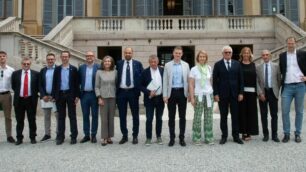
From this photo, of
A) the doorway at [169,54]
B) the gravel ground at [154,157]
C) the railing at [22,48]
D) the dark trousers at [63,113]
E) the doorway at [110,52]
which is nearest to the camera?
the gravel ground at [154,157]

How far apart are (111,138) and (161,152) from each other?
1.64 m

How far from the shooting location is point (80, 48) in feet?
64.9

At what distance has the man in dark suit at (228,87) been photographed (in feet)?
25.0

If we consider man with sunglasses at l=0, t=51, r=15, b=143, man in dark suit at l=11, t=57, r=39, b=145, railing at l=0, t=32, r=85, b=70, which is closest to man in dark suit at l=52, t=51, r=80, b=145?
man in dark suit at l=11, t=57, r=39, b=145

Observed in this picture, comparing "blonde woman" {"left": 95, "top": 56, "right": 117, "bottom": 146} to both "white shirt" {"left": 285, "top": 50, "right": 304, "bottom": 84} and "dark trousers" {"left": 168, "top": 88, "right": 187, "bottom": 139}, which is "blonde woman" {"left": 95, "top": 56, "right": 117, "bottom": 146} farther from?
"white shirt" {"left": 285, "top": 50, "right": 304, "bottom": 84}

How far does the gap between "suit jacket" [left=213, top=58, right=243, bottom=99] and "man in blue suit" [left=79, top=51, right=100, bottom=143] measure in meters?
2.23

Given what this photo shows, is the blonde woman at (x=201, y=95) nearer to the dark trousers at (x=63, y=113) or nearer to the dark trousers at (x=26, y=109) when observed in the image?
the dark trousers at (x=63, y=113)

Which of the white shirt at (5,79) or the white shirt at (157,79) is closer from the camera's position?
the white shirt at (157,79)

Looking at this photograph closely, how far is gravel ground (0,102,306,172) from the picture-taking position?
589cm

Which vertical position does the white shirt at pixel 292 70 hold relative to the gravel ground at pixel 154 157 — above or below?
above

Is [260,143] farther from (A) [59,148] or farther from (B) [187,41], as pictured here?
(B) [187,41]

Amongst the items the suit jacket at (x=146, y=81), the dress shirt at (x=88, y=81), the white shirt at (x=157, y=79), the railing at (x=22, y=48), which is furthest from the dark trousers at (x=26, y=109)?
the railing at (x=22, y=48)

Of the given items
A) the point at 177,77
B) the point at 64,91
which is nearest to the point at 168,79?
the point at 177,77

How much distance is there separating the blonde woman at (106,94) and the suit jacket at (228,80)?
1.86m
